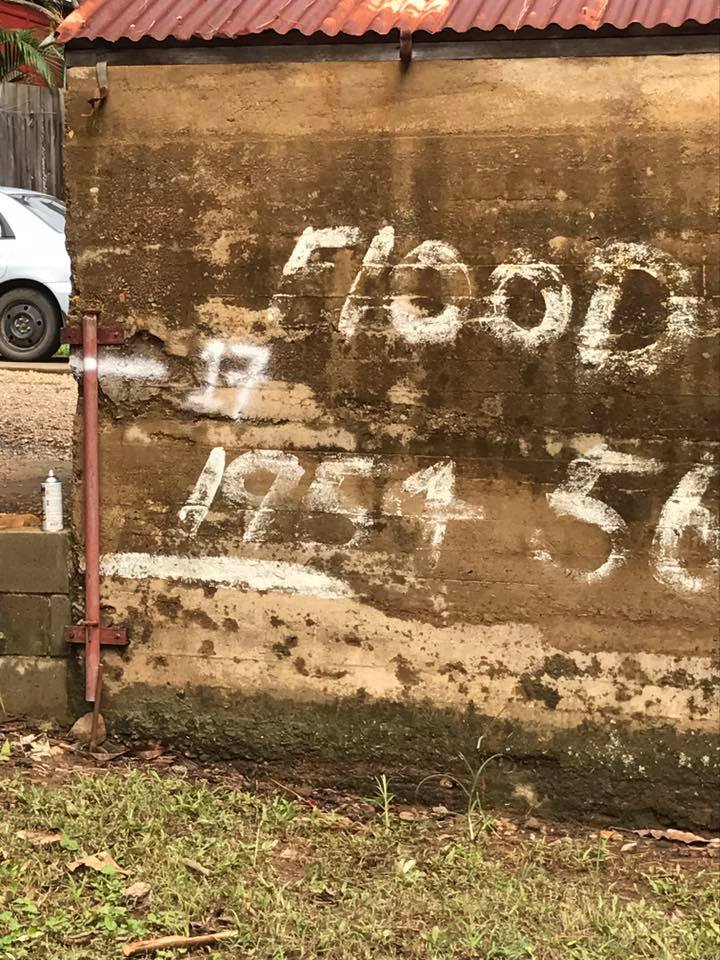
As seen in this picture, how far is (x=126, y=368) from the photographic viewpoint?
4426 millimetres

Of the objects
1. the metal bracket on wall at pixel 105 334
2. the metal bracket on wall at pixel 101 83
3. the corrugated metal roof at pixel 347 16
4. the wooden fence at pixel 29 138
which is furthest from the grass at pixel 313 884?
the wooden fence at pixel 29 138

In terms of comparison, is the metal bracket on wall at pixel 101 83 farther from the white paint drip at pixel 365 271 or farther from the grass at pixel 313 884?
the grass at pixel 313 884

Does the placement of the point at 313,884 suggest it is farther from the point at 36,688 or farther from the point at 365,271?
the point at 365,271

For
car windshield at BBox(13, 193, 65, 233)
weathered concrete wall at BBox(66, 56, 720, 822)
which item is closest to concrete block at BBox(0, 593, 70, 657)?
weathered concrete wall at BBox(66, 56, 720, 822)

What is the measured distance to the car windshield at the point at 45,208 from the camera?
959 centimetres

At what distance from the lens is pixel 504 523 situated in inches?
164

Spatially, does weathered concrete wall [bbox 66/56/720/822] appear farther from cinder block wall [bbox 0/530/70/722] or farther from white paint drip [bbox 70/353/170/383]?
cinder block wall [bbox 0/530/70/722]

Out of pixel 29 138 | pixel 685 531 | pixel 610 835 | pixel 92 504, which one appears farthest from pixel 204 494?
pixel 29 138

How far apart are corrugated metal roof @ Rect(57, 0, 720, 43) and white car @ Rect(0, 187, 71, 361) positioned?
4.95m

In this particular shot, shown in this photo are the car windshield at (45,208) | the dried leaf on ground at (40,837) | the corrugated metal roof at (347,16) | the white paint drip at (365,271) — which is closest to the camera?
the dried leaf on ground at (40,837)

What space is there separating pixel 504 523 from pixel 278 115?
191 cm

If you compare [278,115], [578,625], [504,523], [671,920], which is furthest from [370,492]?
[671,920]

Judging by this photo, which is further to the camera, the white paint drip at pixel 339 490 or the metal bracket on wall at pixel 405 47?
the white paint drip at pixel 339 490

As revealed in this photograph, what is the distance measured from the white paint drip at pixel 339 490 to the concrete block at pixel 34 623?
1.25m
